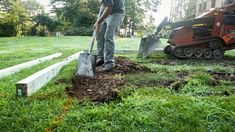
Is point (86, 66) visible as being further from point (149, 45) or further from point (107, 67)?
point (149, 45)

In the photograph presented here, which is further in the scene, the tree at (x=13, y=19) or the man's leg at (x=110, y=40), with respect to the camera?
the tree at (x=13, y=19)

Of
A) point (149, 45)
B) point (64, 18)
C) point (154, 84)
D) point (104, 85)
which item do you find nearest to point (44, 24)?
point (64, 18)

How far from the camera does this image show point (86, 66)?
407cm

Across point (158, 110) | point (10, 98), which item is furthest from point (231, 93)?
point (10, 98)

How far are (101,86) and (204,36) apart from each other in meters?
4.31

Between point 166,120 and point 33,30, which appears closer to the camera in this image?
point 166,120

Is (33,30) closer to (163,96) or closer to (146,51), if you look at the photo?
(146,51)

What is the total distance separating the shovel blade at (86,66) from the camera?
3989 millimetres

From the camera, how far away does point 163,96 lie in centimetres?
273

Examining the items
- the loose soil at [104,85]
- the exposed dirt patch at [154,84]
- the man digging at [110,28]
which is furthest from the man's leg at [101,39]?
the exposed dirt patch at [154,84]

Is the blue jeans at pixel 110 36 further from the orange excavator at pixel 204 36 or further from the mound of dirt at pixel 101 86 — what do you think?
the orange excavator at pixel 204 36

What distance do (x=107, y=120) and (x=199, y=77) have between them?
178 cm

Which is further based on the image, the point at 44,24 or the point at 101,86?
the point at 44,24

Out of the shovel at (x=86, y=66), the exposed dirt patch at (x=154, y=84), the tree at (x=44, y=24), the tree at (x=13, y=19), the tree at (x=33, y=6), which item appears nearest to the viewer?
the exposed dirt patch at (x=154, y=84)
